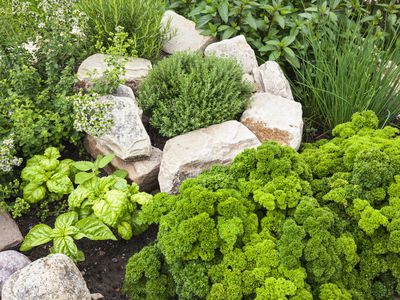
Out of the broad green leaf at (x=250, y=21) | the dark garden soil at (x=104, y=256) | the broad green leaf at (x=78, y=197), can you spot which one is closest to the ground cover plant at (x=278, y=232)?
the dark garden soil at (x=104, y=256)

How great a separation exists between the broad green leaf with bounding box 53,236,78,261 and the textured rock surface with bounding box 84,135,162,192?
2.48 feet

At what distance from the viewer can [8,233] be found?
11.5 ft

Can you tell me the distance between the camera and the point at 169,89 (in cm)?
403

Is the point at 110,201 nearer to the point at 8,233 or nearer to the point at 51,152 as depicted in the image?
the point at 51,152

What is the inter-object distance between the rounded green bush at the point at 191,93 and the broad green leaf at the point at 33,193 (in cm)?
100

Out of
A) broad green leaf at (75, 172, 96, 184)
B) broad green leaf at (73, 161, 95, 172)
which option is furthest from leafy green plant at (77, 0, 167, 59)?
broad green leaf at (75, 172, 96, 184)

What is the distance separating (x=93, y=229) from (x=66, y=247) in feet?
0.68

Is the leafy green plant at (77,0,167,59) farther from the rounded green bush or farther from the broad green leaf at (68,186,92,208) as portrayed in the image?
the broad green leaf at (68,186,92,208)

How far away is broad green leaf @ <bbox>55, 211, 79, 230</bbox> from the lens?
10.9ft

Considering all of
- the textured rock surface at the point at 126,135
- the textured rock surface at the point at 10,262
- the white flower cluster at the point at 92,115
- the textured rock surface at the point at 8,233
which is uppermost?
the white flower cluster at the point at 92,115

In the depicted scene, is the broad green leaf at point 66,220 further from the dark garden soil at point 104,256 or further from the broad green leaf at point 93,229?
the dark garden soil at point 104,256

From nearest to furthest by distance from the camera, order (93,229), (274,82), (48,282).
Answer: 1. (48,282)
2. (93,229)
3. (274,82)

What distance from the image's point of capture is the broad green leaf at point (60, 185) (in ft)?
11.6

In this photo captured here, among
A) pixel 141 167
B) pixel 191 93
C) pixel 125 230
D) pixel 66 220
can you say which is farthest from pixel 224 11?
pixel 66 220
